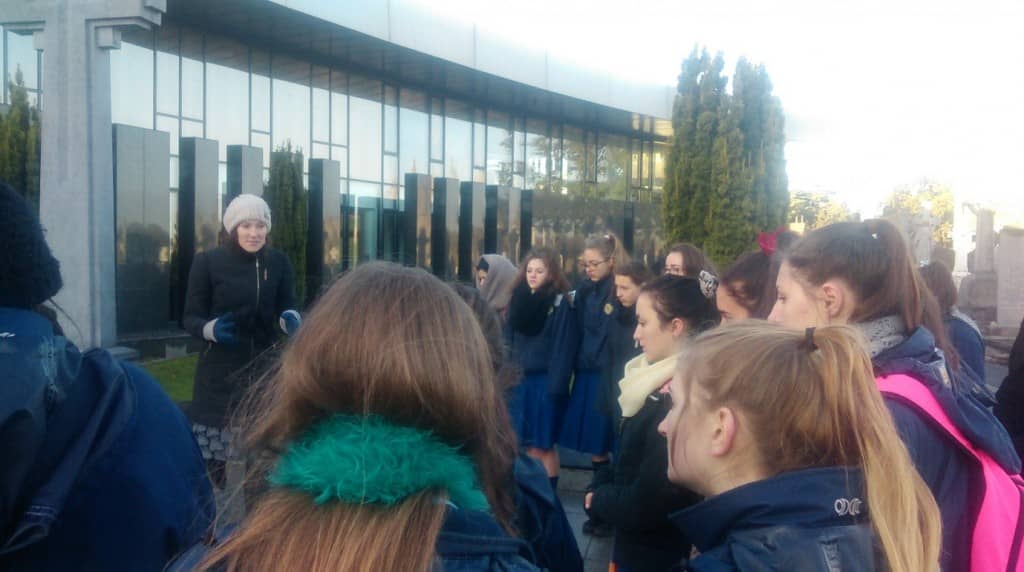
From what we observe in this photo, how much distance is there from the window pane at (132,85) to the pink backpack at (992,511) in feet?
51.2

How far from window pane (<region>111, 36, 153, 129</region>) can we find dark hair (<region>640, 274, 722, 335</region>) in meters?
14.0

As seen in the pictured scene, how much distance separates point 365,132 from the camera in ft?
69.5

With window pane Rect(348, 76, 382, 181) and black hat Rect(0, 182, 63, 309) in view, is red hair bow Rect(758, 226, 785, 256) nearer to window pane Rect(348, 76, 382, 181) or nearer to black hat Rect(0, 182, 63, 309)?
black hat Rect(0, 182, 63, 309)

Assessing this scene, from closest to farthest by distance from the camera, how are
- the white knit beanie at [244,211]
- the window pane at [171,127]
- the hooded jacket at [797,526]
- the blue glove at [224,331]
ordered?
the hooded jacket at [797,526]
the blue glove at [224,331]
the white knit beanie at [244,211]
the window pane at [171,127]

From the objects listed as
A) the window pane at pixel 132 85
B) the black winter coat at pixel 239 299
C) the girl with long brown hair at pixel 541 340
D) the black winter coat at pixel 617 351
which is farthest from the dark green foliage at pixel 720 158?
the black winter coat at pixel 239 299

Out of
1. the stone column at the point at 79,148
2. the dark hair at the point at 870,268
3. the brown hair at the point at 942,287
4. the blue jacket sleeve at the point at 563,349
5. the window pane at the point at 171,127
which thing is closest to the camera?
the dark hair at the point at 870,268

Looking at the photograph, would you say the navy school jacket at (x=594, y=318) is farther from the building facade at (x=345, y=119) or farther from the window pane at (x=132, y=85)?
the window pane at (x=132, y=85)

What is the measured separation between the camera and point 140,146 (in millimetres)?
13680

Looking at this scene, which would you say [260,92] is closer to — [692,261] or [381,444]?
[692,261]

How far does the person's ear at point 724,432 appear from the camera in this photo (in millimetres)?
1672

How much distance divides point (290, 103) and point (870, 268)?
18.3 metres

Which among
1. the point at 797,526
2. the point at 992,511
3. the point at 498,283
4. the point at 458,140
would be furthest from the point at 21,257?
the point at 458,140

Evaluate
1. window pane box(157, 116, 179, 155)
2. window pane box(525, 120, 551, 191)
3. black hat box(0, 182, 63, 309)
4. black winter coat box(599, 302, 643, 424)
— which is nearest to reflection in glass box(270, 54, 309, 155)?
window pane box(157, 116, 179, 155)

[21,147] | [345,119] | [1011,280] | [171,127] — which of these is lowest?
[1011,280]
